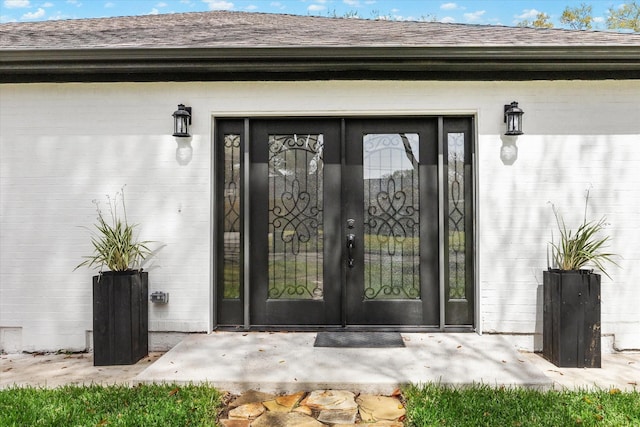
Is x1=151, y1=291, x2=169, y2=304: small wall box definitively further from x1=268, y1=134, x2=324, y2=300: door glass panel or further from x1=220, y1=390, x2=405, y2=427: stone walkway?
x1=220, y1=390, x2=405, y2=427: stone walkway

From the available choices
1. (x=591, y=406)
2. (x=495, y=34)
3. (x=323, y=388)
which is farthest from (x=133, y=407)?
(x=495, y=34)

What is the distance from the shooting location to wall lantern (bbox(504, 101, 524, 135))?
3.74 meters

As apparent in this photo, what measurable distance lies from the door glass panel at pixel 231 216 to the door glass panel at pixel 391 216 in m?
1.23

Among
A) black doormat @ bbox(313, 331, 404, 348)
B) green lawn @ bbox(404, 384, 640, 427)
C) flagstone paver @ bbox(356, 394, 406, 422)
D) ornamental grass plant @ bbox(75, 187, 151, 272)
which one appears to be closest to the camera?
green lawn @ bbox(404, 384, 640, 427)

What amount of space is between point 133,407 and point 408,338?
2.24m

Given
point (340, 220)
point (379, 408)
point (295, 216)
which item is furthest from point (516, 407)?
point (295, 216)

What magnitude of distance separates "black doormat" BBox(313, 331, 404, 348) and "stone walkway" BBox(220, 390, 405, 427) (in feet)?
2.40

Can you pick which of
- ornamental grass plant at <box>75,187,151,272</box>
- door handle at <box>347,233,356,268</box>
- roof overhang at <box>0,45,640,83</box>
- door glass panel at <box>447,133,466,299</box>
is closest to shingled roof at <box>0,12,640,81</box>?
roof overhang at <box>0,45,640,83</box>

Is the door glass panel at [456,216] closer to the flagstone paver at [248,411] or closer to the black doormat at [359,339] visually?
the black doormat at [359,339]

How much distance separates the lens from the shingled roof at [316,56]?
3605 millimetres

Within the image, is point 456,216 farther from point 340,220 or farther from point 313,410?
point 313,410

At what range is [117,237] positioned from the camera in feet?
12.0

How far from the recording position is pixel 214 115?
397cm

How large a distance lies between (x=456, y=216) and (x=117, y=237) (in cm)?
307
